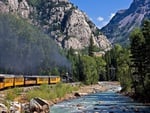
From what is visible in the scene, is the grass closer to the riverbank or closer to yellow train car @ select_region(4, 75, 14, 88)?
the riverbank

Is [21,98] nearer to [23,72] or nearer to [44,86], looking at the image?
[44,86]

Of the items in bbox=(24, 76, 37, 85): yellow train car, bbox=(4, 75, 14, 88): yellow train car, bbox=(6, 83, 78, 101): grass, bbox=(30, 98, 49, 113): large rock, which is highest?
bbox=(24, 76, 37, 85): yellow train car

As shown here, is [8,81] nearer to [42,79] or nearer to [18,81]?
[18,81]

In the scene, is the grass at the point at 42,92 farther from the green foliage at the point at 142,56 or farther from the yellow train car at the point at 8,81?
the green foliage at the point at 142,56

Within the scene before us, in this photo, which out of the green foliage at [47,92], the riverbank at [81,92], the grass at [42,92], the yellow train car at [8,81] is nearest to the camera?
Result: the grass at [42,92]

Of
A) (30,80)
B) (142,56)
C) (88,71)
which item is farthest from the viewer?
(88,71)

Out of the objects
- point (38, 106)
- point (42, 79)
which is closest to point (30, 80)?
point (42, 79)

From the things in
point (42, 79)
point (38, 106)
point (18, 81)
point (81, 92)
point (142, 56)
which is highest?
point (142, 56)

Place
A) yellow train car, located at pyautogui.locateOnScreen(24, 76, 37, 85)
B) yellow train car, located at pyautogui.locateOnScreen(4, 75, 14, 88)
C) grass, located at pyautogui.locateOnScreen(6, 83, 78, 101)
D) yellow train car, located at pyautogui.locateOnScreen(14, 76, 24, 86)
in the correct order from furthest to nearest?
yellow train car, located at pyautogui.locateOnScreen(24, 76, 37, 85)
yellow train car, located at pyautogui.locateOnScreen(14, 76, 24, 86)
yellow train car, located at pyautogui.locateOnScreen(4, 75, 14, 88)
grass, located at pyautogui.locateOnScreen(6, 83, 78, 101)

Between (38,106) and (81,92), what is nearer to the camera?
(38,106)

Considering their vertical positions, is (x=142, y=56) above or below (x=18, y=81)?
above

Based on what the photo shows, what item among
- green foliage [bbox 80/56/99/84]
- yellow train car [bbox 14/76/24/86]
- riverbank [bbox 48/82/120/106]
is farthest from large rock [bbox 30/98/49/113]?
green foliage [bbox 80/56/99/84]

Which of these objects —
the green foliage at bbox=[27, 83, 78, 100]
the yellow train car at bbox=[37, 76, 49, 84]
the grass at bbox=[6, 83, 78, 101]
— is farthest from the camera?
the yellow train car at bbox=[37, 76, 49, 84]

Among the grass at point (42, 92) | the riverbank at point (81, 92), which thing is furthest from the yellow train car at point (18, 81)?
the riverbank at point (81, 92)
